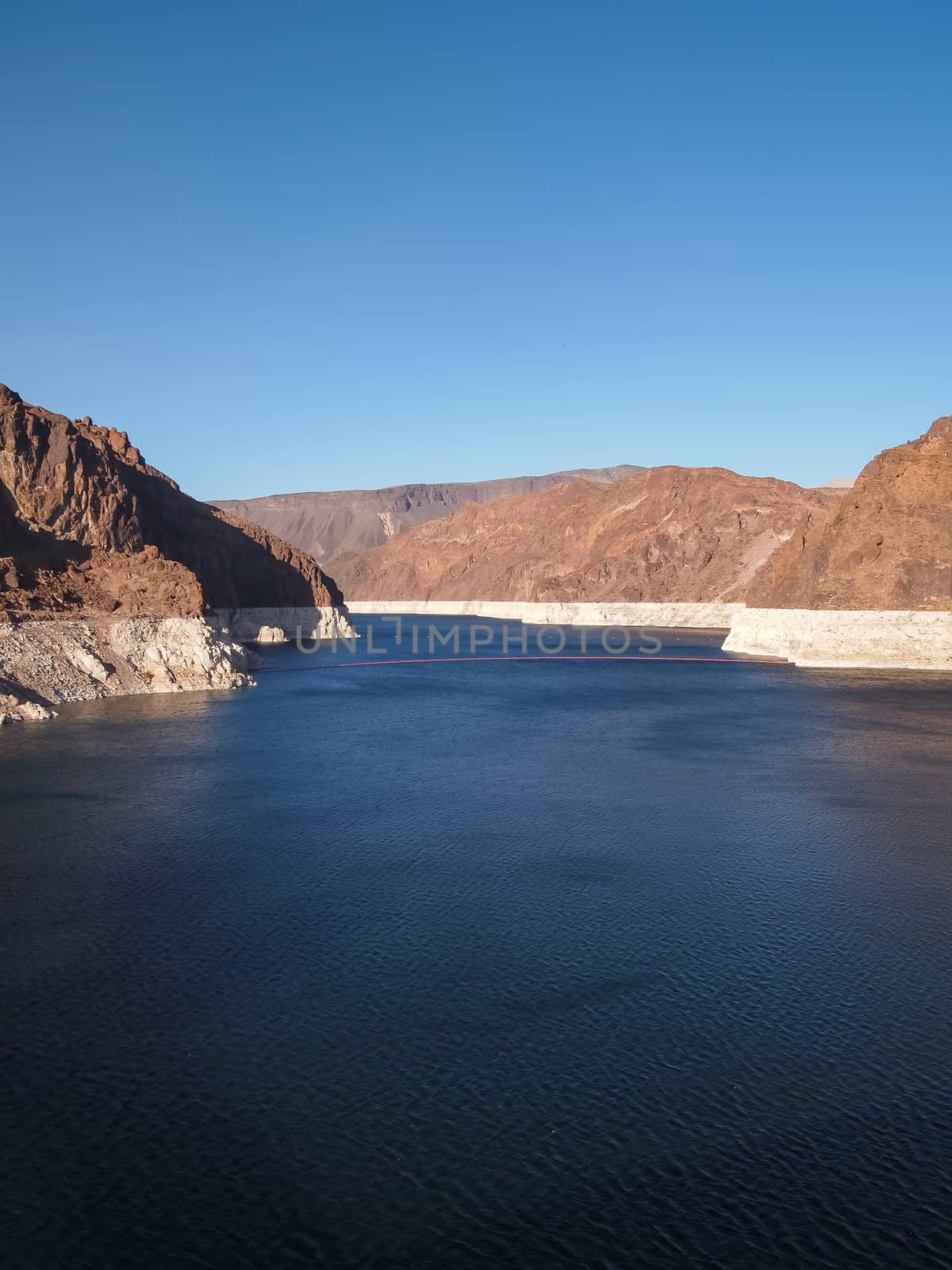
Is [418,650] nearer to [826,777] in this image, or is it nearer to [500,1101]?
[826,777]

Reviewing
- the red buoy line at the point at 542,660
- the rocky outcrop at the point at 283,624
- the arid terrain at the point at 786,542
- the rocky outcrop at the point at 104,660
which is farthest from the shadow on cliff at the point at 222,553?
the arid terrain at the point at 786,542

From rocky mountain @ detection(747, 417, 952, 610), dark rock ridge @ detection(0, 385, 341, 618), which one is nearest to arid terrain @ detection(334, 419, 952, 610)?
rocky mountain @ detection(747, 417, 952, 610)

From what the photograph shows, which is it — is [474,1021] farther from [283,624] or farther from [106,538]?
[283,624]

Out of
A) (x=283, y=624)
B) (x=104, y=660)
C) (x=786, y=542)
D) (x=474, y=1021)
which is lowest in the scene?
(x=474, y=1021)

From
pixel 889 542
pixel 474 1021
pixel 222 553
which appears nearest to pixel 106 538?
pixel 222 553

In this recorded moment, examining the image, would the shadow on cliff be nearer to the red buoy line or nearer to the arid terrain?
the red buoy line

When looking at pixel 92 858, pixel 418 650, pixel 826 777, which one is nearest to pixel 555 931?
pixel 92 858
